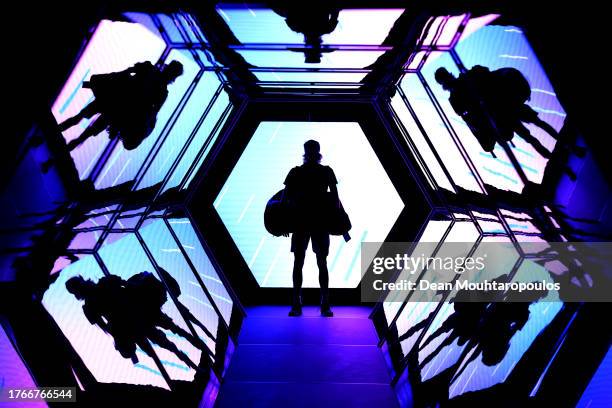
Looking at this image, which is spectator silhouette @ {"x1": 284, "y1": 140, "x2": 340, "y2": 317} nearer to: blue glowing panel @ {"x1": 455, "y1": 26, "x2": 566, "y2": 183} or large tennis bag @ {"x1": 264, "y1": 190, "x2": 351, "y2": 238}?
large tennis bag @ {"x1": 264, "y1": 190, "x2": 351, "y2": 238}

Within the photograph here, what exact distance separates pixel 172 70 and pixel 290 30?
35.3 inches

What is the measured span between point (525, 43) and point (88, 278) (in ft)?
9.75

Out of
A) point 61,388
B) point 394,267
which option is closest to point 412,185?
point 394,267

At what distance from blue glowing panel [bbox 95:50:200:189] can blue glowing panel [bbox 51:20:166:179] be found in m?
0.13

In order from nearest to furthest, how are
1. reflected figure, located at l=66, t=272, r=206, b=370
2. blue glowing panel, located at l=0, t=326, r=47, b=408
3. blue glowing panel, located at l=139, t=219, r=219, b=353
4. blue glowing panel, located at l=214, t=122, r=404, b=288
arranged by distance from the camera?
blue glowing panel, located at l=0, t=326, r=47, b=408, reflected figure, located at l=66, t=272, r=206, b=370, blue glowing panel, located at l=139, t=219, r=219, b=353, blue glowing panel, located at l=214, t=122, r=404, b=288

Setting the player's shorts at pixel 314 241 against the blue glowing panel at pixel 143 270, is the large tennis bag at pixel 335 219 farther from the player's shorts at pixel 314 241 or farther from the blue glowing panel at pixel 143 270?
the blue glowing panel at pixel 143 270

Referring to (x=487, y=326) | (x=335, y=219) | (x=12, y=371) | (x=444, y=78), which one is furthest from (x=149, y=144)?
(x=487, y=326)

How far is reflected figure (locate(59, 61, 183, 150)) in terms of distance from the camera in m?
2.56

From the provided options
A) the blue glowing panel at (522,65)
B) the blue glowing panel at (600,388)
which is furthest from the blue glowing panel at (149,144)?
the blue glowing panel at (600,388)

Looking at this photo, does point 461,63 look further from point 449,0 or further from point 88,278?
point 88,278

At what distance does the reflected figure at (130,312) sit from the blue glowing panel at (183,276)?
20cm

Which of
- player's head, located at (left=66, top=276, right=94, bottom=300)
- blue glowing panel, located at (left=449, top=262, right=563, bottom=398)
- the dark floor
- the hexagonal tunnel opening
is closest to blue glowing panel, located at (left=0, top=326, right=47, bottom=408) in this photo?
the hexagonal tunnel opening

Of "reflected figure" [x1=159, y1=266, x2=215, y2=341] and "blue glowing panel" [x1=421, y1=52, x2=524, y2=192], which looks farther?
"reflected figure" [x1=159, y1=266, x2=215, y2=341]

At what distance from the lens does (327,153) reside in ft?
17.2
